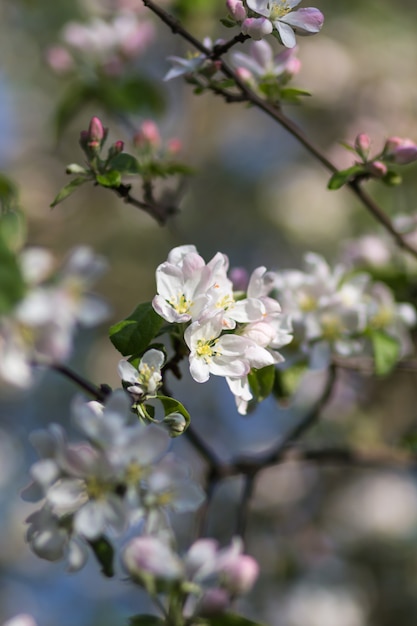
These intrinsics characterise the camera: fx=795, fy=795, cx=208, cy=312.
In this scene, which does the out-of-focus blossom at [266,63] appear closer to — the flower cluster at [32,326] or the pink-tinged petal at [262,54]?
the pink-tinged petal at [262,54]

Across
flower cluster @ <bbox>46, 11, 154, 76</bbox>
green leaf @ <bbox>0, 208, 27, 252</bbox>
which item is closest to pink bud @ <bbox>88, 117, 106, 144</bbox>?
green leaf @ <bbox>0, 208, 27, 252</bbox>

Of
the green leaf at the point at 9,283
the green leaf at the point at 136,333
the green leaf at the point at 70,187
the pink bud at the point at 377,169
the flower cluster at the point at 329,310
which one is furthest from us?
the flower cluster at the point at 329,310

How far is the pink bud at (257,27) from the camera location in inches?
43.3

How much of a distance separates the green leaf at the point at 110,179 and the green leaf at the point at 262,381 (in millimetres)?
345

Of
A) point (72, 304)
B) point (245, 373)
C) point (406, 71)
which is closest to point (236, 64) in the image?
point (72, 304)

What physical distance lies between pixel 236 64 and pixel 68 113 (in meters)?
0.77

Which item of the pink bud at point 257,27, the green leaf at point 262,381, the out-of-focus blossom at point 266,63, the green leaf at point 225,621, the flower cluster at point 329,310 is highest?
the pink bud at point 257,27

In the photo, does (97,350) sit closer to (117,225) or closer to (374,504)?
(117,225)

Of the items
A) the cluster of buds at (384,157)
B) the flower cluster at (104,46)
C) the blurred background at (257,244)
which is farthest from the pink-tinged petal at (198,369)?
the blurred background at (257,244)

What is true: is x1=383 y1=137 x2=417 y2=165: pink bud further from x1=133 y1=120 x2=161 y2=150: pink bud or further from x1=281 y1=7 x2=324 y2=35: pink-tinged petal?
x1=133 y1=120 x2=161 y2=150: pink bud

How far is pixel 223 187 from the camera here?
3.76 meters

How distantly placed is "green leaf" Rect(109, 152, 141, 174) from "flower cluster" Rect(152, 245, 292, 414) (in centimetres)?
19

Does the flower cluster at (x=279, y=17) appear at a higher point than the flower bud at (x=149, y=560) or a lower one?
higher

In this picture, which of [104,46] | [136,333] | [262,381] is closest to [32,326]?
[136,333]
